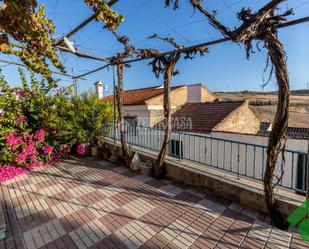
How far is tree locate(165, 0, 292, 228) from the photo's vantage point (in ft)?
8.18

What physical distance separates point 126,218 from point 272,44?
3.52m

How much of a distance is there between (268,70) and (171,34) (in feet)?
7.55

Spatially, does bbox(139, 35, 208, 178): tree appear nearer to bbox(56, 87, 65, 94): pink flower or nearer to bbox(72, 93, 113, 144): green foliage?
bbox(72, 93, 113, 144): green foliage

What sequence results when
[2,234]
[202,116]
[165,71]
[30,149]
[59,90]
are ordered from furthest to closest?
[202,116] → [59,90] → [30,149] → [165,71] → [2,234]

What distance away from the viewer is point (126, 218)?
3.15m

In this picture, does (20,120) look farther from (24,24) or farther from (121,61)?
(24,24)

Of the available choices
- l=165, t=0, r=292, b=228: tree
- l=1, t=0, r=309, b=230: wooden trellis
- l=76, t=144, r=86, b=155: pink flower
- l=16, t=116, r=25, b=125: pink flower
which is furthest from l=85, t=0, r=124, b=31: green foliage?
l=76, t=144, r=86, b=155: pink flower

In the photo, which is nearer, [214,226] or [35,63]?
[214,226]

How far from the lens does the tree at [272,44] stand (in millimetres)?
2494

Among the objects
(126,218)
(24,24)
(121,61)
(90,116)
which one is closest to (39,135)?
(90,116)

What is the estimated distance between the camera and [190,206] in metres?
3.50

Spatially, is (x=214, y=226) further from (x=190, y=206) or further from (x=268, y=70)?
(x=268, y=70)

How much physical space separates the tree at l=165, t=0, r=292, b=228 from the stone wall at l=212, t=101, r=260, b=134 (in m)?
8.59

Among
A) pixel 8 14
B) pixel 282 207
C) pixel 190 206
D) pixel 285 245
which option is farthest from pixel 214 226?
pixel 8 14
